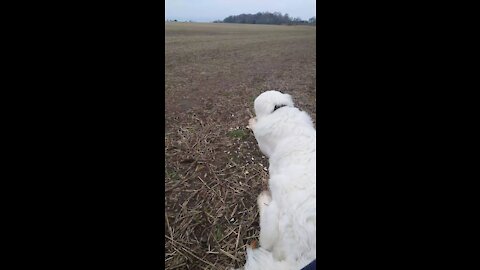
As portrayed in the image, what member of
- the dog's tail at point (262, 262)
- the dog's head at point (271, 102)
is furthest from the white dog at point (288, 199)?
the dog's head at point (271, 102)

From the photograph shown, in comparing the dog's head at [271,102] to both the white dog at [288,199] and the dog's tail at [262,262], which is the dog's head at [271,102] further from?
the dog's tail at [262,262]

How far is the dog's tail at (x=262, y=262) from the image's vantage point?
4.56ft

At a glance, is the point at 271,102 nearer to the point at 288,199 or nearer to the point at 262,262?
the point at 288,199

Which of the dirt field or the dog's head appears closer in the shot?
the dirt field

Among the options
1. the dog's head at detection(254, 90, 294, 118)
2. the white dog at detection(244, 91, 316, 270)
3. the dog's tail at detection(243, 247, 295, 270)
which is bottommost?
the dog's tail at detection(243, 247, 295, 270)

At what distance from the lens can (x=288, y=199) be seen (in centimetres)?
161

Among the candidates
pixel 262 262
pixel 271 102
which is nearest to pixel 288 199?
pixel 262 262

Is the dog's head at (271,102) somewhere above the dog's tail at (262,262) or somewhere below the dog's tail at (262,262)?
above

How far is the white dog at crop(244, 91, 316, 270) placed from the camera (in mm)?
1370

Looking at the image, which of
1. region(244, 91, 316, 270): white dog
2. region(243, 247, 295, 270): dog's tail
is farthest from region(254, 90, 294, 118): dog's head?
region(243, 247, 295, 270): dog's tail

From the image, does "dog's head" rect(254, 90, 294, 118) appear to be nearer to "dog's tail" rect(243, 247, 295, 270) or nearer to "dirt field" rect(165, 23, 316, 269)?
"dirt field" rect(165, 23, 316, 269)
